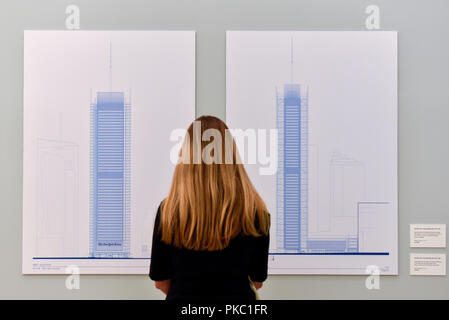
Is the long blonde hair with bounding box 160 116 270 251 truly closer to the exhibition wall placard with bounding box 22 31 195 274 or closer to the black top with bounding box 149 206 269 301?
the black top with bounding box 149 206 269 301

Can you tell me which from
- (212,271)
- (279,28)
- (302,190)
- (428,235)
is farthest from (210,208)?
(428,235)

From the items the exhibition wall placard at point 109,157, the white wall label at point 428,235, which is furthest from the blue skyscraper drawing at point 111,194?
the white wall label at point 428,235

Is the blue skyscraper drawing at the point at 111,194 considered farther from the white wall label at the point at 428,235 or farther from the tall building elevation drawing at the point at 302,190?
the white wall label at the point at 428,235

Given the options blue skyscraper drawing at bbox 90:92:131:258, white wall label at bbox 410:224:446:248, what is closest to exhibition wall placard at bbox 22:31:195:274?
blue skyscraper drawing at bbox 90:92:131:258

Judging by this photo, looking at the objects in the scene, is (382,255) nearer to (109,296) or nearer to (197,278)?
(197,278)

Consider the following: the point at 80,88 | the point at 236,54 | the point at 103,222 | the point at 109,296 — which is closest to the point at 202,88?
the point at 236,54

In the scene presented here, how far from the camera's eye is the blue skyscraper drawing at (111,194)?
4.32ft

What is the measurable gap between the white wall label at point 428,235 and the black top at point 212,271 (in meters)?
0.68

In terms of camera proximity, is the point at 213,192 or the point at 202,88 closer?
the point at 213,192

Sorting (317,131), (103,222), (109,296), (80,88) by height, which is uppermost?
(80,88)

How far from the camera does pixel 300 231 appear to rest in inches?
51.8

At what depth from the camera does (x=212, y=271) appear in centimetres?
95

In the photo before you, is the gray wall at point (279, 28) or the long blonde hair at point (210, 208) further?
the gray wall at point (279, 28)

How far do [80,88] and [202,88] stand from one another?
446mm
